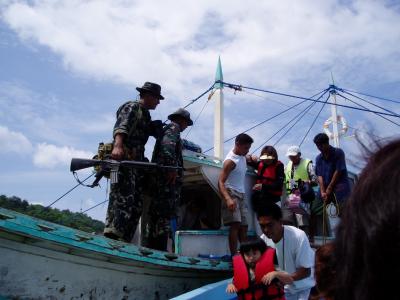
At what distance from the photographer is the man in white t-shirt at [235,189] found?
4.94m

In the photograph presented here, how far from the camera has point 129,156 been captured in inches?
171

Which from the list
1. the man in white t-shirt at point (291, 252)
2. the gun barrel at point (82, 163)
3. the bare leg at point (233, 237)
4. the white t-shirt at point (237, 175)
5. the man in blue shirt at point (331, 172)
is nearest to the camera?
the man in white t-shirt at point (291, 252)

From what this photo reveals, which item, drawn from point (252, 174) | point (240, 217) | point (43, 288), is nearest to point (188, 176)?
point (252, 174)

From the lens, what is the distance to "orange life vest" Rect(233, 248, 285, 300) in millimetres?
3301

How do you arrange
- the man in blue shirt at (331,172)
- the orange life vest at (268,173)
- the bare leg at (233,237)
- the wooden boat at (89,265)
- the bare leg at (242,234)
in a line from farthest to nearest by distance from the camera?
the man in blue shirt at (331,172) → the orange life vest at (268,173) → the bare leg at (242,234) → the bare leg at (233,237) → the wooden boat at (89,265)

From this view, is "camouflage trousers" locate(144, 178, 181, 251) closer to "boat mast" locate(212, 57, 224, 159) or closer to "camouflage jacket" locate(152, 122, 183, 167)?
"camouflage jacket" locate(152, 122, 183, 167)

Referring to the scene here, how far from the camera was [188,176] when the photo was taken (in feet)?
20.0

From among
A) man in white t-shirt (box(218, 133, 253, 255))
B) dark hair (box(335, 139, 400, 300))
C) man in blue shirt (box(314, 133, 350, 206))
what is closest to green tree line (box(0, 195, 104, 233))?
man in white t-shirt (box(218, 133, 253, 255))

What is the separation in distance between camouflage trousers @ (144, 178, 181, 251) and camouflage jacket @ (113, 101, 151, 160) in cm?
46

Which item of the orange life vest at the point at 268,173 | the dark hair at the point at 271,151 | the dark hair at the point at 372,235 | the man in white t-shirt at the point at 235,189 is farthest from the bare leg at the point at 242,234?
the dark hair at the point at 372,235

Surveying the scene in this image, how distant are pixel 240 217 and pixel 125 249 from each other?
1803mm

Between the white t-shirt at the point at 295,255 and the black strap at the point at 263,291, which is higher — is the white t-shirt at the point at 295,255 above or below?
above

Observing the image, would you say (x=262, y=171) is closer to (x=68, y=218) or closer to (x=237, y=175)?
(x=237, y=175)

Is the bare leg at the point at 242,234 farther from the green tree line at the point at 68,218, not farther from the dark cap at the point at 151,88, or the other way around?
the dark cap at the point at 151,88
